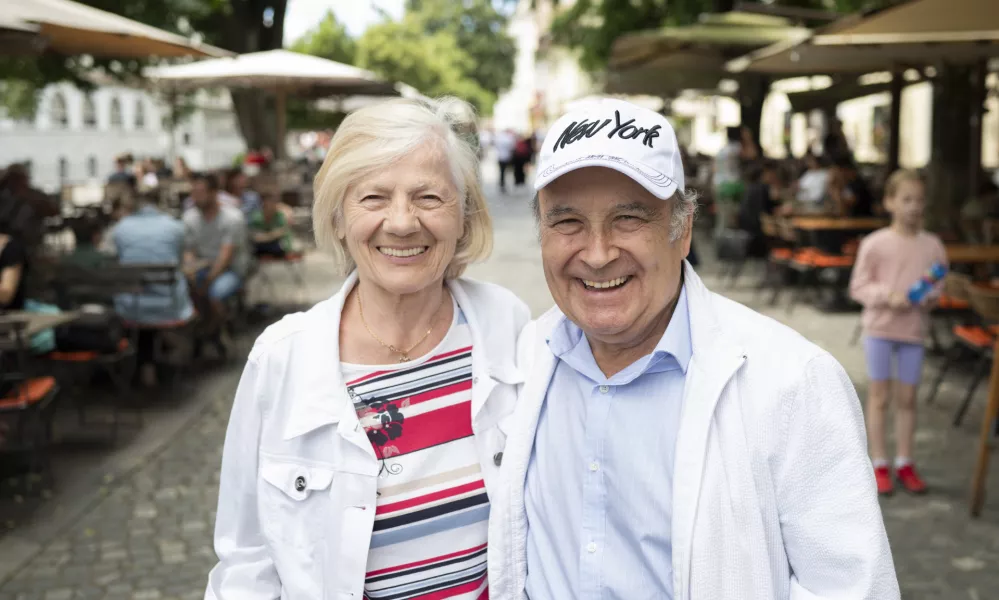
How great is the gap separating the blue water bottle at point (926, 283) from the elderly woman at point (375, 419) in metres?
3.70

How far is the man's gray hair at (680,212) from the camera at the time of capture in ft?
6.48

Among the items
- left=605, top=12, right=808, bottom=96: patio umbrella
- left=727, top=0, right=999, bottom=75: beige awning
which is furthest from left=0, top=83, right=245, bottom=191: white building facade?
left=727, top=0, right=999, bottom=75: beige awning

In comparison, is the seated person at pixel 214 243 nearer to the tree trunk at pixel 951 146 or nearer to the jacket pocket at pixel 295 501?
the jacket pocket at pixel 295 501

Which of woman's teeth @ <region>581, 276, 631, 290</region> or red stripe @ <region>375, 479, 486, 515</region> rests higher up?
woman's teeth @ <region>581, 276, 631, 290</region>

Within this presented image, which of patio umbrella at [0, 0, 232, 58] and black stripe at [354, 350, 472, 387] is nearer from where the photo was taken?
black stripe at [354, 350, 472, 387]

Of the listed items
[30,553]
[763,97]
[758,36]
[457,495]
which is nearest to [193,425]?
[30,553]

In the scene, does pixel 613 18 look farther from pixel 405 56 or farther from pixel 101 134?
pixel 101 134

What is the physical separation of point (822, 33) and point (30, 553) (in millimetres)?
6952

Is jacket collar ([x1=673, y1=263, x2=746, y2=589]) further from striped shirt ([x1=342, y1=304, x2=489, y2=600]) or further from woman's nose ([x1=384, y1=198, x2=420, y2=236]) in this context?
woman's nose ([x1=384, y1=198, x2=420, y2=236])

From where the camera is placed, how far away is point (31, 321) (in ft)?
20.5

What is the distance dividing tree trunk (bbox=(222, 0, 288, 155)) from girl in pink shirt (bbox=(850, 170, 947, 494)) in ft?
52.0

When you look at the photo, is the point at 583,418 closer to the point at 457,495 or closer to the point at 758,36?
the point at 457,495

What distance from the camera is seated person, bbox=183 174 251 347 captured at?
9.66 m

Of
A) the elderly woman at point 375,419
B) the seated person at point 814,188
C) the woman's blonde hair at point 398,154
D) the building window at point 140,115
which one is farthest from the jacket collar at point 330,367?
the building window at point 140,115
